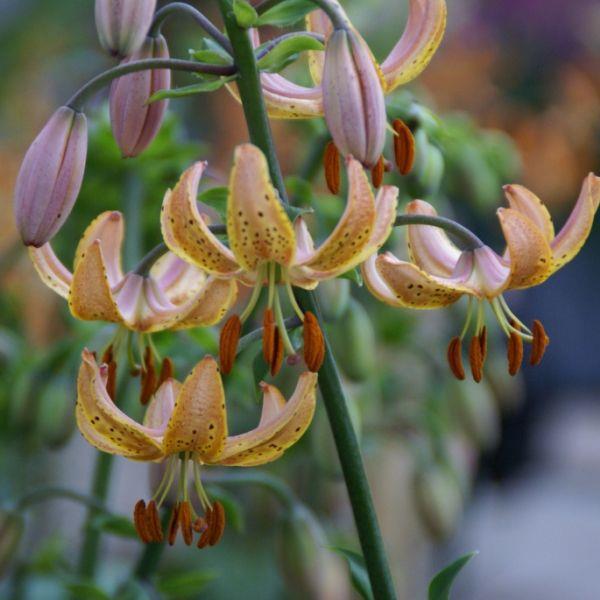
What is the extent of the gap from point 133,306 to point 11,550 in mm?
327

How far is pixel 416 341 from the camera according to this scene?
1.23 meters

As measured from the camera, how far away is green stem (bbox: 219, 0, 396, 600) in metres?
0.55

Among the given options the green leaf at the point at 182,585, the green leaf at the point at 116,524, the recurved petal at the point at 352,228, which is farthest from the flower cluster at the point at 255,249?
the green leaf at the point at 182,585

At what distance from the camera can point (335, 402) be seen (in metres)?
0.56

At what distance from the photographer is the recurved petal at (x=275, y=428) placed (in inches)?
21.4

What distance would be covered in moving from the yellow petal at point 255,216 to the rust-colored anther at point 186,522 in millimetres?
120

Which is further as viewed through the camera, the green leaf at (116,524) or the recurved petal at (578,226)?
the green leaf at (116,524)

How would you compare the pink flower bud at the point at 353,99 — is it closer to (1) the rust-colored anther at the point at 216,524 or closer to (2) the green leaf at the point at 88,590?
(1) the rust-colored anther at the point at 216,524

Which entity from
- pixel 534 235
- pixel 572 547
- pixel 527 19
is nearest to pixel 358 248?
pixel 534 235

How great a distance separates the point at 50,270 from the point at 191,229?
4.0 inches

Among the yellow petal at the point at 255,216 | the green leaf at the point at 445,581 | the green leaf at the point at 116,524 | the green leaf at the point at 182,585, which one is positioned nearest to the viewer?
the yellow petal at the point at 255,216

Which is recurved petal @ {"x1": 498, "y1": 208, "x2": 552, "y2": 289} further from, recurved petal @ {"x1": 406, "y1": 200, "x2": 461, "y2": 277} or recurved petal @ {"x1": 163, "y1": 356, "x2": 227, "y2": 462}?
recurved petal @ {"x1": 163, "y1": 356, "x2": 227, "y2": 462}

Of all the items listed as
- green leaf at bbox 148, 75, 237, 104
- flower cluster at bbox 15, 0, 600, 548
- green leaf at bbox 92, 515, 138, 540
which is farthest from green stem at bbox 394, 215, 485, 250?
green leaf at bbox 92, 515, 138, 540

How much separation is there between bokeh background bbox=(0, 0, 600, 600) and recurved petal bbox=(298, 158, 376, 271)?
0.22m
